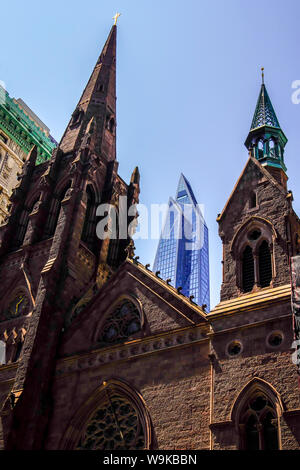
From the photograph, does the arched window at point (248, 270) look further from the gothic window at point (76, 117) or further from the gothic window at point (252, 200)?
the gothic window at point (76, 117)

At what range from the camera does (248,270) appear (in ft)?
68.1

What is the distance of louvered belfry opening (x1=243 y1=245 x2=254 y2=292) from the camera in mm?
20297

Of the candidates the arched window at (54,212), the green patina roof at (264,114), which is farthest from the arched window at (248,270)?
the arched window at (54,212)

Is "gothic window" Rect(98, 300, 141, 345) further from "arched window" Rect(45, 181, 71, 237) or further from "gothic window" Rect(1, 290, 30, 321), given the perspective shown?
"arched window" Rect(45, 181, 71, 237)

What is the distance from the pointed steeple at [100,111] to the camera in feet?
116

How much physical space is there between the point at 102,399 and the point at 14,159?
30.9 m

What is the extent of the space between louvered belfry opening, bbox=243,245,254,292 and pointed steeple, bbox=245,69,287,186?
5882mm

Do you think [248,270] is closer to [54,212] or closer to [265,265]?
[265,265]

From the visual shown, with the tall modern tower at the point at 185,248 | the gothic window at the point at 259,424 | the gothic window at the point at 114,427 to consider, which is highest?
the tall modern tower at the point at 185,248

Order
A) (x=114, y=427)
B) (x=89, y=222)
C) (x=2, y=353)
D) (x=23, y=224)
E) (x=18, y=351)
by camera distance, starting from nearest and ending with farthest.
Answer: (x=114, y=427)
(x=18, y=351)
(x=2, y=353)
(x=89, y=222)
(x=23, y=224)

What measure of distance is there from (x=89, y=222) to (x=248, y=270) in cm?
1272

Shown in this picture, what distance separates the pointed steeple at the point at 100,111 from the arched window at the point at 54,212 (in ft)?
9.85

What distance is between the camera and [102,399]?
853 inches

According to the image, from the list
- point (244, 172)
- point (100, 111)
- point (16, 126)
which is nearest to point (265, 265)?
point (244, 172)
